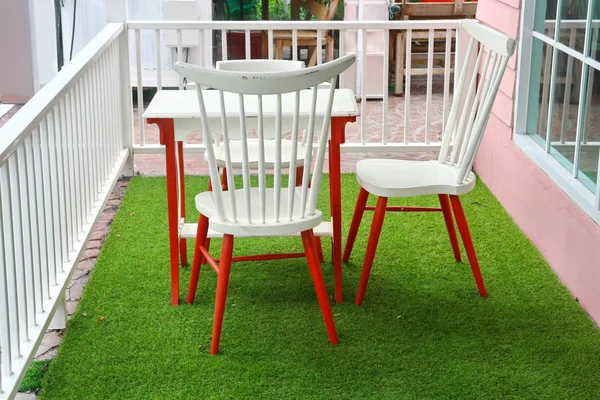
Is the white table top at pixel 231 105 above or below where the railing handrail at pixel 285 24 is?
below

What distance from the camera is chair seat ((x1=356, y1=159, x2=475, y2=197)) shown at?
336cm

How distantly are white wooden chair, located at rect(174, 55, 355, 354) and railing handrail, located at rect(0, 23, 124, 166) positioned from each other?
1.61 feet

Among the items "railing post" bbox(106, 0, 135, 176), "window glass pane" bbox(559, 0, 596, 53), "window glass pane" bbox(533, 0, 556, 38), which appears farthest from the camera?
"railing post" bbox(106, 0, 135, 176)

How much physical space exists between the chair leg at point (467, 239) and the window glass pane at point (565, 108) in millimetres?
583

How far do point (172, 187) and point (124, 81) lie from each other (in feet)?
6.57

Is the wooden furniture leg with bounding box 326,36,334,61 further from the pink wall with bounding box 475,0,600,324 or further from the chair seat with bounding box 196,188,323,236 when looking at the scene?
the chair seat with bounding box 196,188,323,236

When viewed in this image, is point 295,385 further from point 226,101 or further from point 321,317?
point 226,101

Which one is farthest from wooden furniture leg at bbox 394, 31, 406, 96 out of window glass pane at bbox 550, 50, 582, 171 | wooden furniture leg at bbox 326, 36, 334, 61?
window glass pane at bbox 550, 50, 582, 171

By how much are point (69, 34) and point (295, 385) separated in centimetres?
563

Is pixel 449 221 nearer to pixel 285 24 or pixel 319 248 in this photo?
pixel 319 248

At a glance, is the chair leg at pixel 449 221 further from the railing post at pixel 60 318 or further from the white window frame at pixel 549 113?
the railing post at pixel 60 318

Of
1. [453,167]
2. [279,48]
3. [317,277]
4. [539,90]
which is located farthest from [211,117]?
[279,48]

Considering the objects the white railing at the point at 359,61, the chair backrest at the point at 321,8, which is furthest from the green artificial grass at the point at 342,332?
the chair backrest at the point at 321,8

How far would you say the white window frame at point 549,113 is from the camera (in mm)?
3441
